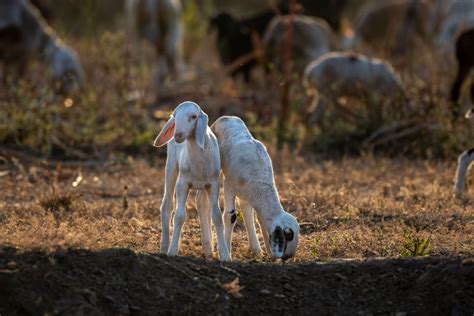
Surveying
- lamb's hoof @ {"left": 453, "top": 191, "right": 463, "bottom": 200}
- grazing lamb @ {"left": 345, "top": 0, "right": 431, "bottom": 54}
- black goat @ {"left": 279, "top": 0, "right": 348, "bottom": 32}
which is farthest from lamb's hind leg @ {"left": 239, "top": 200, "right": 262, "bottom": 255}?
black goat @ {"left": 279, "top": 0, "right": 348, "bottom": 32}

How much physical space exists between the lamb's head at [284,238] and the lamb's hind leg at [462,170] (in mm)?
3142

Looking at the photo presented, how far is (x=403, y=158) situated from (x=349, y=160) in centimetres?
57

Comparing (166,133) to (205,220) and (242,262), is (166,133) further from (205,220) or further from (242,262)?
(242,262)

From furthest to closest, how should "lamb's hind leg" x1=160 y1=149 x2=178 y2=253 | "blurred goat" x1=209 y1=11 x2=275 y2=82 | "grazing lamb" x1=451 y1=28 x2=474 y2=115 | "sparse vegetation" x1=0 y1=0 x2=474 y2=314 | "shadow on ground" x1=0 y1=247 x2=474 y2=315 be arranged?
"blurred goat" x1=209 y1=11 x2=275 y2=82
"grazing lamb" x1=451 y1=28 x2=474 y2=115
"lamb's hind leg" x1=160 y1=149 x2=178 y2=253
"sparse vegetation" x1=0 y1=0 x2=474 y2=314
"shadow on ground" x1=0 y1=247 x2=474 y2=315

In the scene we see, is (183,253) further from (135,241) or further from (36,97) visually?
(36,97)

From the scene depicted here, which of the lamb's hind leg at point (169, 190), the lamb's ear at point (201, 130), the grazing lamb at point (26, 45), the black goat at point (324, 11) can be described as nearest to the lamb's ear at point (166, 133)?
the lamb's ear at point (201, 130)

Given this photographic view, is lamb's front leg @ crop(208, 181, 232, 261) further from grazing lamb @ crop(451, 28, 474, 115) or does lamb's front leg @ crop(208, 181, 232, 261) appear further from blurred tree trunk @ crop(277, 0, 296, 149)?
grazing lamb @ crop(451, 28, 474, 115)

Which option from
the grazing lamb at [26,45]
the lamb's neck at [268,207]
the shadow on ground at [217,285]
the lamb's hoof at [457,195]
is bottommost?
the shadow on ground at [217,285]

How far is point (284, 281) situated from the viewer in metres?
6.16

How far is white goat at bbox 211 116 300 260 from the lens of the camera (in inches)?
255

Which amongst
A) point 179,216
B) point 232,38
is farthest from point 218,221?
point 232,38

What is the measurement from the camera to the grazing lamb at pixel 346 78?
42.7 feet

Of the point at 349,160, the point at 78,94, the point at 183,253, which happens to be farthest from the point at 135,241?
the point at 78,94

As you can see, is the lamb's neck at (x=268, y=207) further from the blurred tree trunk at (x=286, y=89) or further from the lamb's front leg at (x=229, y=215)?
the blurred tree trunk at (x=286, y=89)
